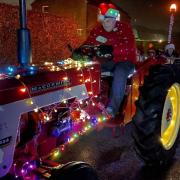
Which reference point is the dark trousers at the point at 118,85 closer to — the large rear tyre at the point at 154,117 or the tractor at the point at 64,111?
the tractor at the point at 64,111

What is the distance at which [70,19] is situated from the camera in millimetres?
9797

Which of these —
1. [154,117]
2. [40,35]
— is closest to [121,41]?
[154,117]

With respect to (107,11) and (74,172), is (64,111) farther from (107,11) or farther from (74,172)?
(107,11)

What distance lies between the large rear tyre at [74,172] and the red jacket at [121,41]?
2.06 meters

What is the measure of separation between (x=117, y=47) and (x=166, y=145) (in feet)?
4.80

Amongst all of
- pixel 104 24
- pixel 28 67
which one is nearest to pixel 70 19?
pixel 104 24

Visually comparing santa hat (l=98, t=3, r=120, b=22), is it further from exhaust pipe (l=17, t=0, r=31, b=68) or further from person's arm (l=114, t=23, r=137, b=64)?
exhaust pipe (l=17, t=0, r=31, b=68)

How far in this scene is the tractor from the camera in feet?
7.92

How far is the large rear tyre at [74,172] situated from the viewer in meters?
2.48

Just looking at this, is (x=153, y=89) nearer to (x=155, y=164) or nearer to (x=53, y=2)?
(x=155, y=164)

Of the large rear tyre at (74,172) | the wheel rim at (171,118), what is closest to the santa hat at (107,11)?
the wheel rim at (171,118)

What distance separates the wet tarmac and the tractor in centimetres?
16

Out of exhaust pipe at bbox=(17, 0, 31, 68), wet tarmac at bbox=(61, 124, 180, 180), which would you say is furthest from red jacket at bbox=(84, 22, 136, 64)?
exhaust pipe at bbox=(17, 0, 31, 68)

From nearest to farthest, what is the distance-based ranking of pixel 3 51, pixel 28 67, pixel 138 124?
pixel 28 67
pixel 138 124
pixel 3 51
